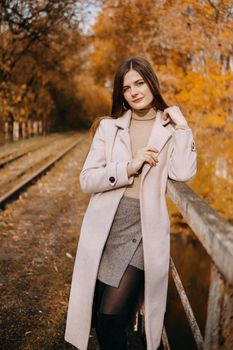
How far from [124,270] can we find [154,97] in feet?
3.21

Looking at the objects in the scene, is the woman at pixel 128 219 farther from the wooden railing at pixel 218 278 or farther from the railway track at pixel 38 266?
the railway track at pixel 38 266

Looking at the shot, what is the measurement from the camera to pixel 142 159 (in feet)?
7.07

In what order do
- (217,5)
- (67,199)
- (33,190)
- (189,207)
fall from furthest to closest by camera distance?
(33,190), (67,199), (217,5), (189,207)

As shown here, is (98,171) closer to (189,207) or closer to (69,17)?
(189,207)

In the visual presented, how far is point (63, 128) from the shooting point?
41.4 m

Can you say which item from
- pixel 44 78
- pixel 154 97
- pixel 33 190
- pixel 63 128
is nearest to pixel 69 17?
pixel 44 78

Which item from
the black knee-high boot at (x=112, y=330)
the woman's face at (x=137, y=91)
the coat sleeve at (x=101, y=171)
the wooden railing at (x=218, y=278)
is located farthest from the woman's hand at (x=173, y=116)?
the black knee-high boot at (x=112, y=330)

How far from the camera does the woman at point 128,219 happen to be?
2.21m

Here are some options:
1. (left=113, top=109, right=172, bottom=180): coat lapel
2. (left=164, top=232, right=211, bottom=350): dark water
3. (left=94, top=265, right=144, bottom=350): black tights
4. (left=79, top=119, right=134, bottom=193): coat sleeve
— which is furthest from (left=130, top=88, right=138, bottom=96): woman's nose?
(left=164, top=232, right=211, bottom=350): dark water

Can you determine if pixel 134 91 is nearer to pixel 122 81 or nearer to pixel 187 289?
pixel 122 81

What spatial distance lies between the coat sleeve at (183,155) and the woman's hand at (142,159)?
114 mm

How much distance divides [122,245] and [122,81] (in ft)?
3.01

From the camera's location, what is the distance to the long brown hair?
7.72 ft

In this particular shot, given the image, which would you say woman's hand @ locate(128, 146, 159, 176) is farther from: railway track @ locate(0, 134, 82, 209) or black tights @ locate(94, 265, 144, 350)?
railway track @ locate(0, 134, 82, 209)
